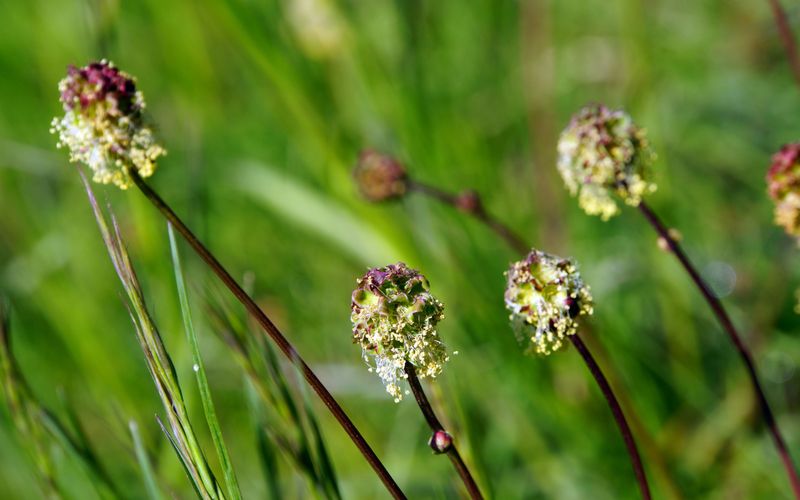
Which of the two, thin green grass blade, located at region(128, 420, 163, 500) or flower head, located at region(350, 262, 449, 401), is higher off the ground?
thin green grass blade, located at region(128, 420, 163, 500)

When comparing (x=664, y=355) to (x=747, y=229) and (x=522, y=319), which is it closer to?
(x=747, y=229)

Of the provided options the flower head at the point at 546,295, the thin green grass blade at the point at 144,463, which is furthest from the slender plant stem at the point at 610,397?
the thin green grass blade at the point at 144,463

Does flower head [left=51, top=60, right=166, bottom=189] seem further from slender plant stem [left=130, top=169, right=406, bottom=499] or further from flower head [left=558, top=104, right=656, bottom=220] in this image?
flower head [left=558, top=104, right=656, bottom=220]

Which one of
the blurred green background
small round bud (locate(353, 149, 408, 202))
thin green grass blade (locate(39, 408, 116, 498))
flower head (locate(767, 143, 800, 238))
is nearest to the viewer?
flower head (locate(767, 143, 800, 238))

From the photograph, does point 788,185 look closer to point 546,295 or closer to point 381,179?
point 546,295

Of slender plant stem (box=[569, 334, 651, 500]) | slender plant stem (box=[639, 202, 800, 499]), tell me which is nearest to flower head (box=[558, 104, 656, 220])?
slender plant stem (box=[639, 202, 800, 499])

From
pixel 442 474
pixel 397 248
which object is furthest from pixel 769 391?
pixel 397 248
